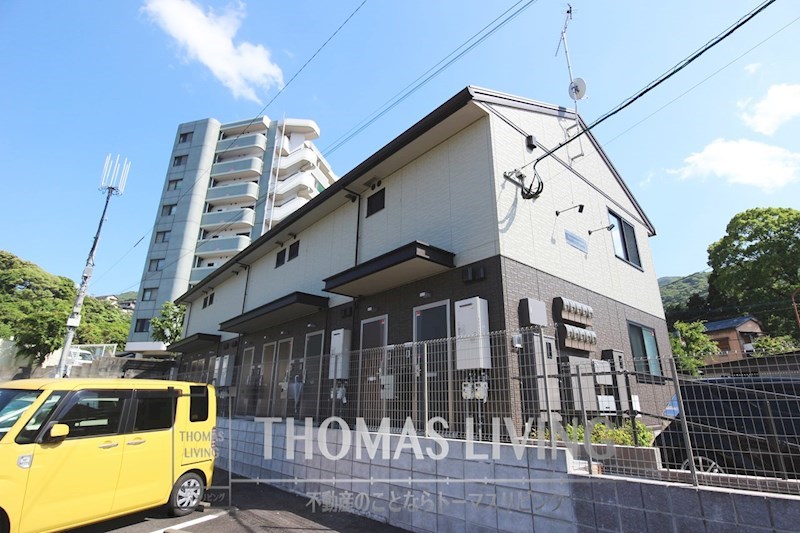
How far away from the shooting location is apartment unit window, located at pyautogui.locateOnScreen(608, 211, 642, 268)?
1077 cm

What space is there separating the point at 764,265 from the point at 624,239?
22247mm

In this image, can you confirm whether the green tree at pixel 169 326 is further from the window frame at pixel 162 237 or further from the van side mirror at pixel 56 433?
the van side mirror at pixel 56 433

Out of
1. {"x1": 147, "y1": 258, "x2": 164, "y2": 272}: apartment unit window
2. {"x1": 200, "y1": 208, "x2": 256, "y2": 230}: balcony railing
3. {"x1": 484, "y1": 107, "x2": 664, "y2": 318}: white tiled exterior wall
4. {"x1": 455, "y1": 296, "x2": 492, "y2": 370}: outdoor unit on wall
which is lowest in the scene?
{"x1": 455, "y1": 296, "x2": 492, "y2": 370}: outdoor unit on wall

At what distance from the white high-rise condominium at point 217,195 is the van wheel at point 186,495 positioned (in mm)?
28633

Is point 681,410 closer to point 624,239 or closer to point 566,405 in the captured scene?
point 566,405

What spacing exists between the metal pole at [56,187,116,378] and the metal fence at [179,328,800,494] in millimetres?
8283

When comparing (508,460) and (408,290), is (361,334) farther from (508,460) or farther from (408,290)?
(508,460)

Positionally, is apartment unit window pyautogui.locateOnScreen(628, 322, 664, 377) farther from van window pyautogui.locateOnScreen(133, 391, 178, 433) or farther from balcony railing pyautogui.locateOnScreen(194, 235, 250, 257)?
balcony railing pyautogui.locateOnScreen(194, 235, 250, 257)

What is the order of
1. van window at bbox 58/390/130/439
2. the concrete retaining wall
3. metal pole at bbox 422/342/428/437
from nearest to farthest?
the concrete retaining wall, van window at bbox 58/390/130/439, metal pole at bbox 422/342/428/437

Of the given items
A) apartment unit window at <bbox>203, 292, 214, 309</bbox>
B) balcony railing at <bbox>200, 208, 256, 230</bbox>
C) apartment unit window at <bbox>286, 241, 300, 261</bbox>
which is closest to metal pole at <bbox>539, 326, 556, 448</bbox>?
apartment unit window at <bbox>286, 241, 300, 261</bbox>

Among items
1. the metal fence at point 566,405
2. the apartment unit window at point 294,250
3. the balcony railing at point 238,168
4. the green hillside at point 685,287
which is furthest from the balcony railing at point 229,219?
the green hillside at point 685,287

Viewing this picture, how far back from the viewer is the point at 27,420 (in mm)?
4047

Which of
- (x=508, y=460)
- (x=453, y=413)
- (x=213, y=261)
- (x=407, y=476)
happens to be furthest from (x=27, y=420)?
(x=213, y=261)

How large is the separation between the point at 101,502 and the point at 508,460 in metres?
4.66
